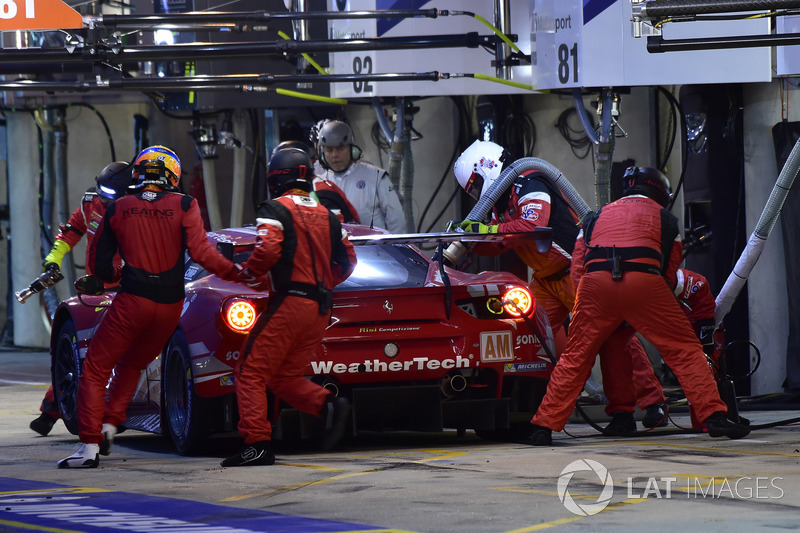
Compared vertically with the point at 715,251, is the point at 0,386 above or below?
below

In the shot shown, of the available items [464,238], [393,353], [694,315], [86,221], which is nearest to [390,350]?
[393,353]

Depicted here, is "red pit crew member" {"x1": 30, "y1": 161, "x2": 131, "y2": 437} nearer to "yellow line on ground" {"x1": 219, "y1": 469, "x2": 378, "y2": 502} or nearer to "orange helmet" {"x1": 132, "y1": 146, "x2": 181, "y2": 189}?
"orange helmet" {"x1": 132, "y1": 146, "x2": 181, "y2": 189}

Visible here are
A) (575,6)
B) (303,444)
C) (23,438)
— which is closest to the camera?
(303,444)

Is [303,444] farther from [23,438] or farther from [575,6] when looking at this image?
[575,6]

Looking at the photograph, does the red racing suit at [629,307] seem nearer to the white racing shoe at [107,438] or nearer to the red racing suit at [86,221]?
the white racing shoe at [107,438]

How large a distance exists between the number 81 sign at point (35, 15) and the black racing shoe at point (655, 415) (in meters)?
4.22

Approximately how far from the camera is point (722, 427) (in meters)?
7.93

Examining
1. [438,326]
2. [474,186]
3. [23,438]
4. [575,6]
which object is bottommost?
[23,438]

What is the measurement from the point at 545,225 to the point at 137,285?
256 centimetres

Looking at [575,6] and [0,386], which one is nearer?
[575,6]

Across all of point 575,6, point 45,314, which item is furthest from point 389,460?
point 45,314

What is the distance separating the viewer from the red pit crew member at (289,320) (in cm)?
746

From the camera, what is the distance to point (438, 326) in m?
7.88

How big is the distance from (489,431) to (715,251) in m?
3.20
